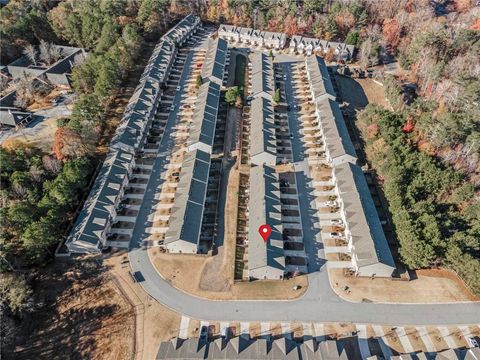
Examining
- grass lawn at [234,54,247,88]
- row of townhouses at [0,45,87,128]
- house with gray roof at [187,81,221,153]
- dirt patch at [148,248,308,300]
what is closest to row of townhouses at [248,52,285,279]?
dirt patch at [148,248,308,300]

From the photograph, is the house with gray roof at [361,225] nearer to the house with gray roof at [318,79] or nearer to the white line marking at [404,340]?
the white line marking at [404,340]

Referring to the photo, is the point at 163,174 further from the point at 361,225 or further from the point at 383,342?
the point at 383,342

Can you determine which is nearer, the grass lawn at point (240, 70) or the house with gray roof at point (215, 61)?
the house with gray roof at point (215, 61)

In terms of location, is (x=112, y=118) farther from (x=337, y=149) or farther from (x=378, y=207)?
(x=378, y=207)

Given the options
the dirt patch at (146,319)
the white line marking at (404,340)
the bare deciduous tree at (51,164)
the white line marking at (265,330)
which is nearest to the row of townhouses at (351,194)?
the white line marking at (404,340)

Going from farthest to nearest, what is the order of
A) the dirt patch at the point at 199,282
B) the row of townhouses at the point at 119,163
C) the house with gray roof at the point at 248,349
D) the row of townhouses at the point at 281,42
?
the row of townhouses at the point at 281,42 < the row of townhouses at the point at 119,163 < the dirt patch at the point at 199,282 < the house with gray roof at the point at 248,349

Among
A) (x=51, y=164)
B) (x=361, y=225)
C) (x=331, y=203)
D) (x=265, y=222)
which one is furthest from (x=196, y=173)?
(x=361, y=225)

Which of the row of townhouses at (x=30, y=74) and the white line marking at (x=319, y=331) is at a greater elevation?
the row of townhouses at (x=30, y=74)
